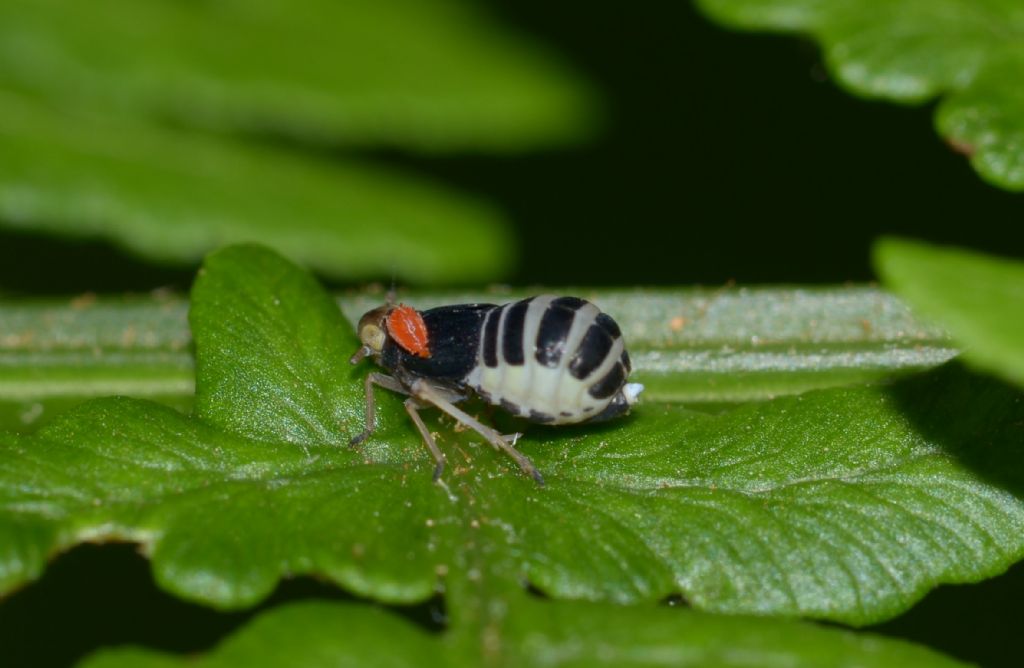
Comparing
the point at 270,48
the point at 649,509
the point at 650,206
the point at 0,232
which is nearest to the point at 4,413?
the point at 0,232

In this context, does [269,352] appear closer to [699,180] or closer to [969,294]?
[969,294]

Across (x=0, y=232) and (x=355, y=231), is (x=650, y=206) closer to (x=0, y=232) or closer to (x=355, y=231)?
(x=355, y=231)

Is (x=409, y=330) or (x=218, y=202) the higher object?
(x=218, y=202)

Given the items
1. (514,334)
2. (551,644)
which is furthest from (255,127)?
(551,644)

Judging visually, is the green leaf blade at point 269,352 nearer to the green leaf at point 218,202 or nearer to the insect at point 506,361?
the insect at point 506,361

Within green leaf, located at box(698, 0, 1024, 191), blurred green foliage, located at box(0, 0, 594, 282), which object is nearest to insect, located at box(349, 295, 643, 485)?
green leaf, located at box(698, 0, 1024, 191)
